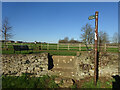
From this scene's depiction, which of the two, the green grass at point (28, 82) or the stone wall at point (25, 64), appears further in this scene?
the stone wall at point (25, 64)

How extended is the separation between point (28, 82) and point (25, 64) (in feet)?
5.08

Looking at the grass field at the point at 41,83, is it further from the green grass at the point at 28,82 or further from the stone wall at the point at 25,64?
the stone wall at the point at 25,64

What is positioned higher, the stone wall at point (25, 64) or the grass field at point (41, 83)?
the stone wall at point (25, 64)

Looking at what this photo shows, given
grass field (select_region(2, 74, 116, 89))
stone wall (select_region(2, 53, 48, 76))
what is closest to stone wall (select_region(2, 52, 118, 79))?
stone wall (select_region(2, 53, 48, 76))

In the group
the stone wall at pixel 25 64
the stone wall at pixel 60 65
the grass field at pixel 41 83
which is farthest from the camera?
the stone wall at pixel 25 64

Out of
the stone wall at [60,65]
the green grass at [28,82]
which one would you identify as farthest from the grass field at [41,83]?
the stone wall at [60,65]

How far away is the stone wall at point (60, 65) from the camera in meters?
5.17

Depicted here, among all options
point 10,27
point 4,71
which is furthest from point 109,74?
point 10,27

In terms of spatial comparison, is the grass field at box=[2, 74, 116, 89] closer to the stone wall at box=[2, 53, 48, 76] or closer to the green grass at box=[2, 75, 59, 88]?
the green grass at box=[2, 75, 59, 88]

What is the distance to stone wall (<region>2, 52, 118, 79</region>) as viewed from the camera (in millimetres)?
5172

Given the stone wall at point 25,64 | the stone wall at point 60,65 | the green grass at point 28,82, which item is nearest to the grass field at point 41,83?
the green grass at point 28,82

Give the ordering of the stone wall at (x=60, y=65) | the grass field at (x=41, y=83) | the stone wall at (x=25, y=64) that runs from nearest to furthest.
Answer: the grass field at (x=41, y=83) → the stone wall at (x=60, y=65) → the stone wall at (x=25, y=64)

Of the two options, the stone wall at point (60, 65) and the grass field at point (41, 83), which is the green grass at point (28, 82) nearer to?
the grass field at point (41, 83)

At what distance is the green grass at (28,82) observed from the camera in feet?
15.4
